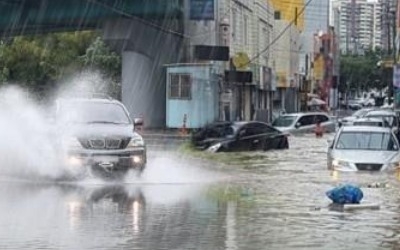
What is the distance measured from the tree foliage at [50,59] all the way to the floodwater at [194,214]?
4021 cm

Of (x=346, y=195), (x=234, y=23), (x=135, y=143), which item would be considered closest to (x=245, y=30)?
(x=234, y=23)

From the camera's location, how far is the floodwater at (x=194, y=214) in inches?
498

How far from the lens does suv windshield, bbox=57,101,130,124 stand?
22.5 m

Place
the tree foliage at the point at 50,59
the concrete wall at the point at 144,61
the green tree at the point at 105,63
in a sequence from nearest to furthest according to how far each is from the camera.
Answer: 1. the concrete wall at the point at 144,61
2. the green tree at the point at 105,63
3. the tree foliage at the point at 50,59

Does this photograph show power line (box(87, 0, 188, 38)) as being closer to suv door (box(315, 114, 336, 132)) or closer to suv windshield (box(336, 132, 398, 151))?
suv door (box(315, 114, 336, 132))

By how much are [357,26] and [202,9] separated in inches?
5356

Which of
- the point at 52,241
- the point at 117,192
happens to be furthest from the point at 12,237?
the point at 117,192

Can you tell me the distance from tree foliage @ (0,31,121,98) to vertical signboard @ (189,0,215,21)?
12.5 meters

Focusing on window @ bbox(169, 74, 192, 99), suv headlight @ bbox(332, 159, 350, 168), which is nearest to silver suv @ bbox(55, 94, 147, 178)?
suv headlight @ bbox(332, 159, 350, 168)

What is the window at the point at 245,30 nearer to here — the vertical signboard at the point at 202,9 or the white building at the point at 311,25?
the vertical signboard at the point at 202,9

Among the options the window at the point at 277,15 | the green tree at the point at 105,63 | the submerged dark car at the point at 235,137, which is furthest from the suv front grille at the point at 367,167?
the window at the point at 277,15

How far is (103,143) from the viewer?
2133cm

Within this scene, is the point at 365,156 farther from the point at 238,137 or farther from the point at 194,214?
the point at 238,137

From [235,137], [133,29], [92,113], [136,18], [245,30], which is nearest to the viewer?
[92,113]
